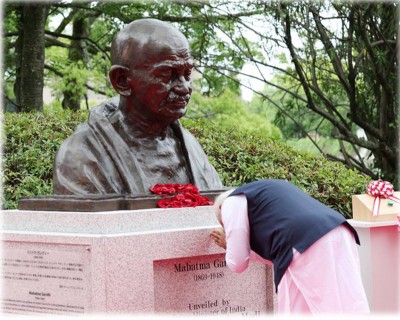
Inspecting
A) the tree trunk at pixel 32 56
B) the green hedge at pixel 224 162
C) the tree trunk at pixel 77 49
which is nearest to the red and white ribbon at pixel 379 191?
the green hedge at pixel 224 162

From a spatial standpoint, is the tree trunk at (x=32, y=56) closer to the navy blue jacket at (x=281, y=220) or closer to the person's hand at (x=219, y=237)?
the person's hand at (x=219, y=237)

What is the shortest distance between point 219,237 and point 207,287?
1.51 ft

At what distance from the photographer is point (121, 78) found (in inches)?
201

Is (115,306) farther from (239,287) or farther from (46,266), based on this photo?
(239,287)

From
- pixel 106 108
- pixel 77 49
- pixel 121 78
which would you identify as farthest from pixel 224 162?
pixel 77 49

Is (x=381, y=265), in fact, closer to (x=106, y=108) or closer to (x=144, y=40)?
(x=106, y=108)

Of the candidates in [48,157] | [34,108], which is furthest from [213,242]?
[34,108]

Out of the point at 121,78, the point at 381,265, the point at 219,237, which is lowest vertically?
the point at 381,265

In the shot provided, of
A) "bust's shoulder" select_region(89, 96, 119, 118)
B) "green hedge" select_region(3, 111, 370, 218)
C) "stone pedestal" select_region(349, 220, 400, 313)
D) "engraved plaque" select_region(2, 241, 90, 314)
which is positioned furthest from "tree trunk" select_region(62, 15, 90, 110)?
"engraved plaque" select_region(2, 241, 90, 314)

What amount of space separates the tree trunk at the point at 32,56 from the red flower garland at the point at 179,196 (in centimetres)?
576

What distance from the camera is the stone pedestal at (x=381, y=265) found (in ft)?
19.4

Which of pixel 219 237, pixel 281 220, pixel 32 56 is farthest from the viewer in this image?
pixel 32 56

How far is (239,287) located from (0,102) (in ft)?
24.4

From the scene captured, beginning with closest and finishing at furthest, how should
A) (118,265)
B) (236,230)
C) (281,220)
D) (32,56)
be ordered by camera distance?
(281,220), (236,230), (118,265), (32,56)
